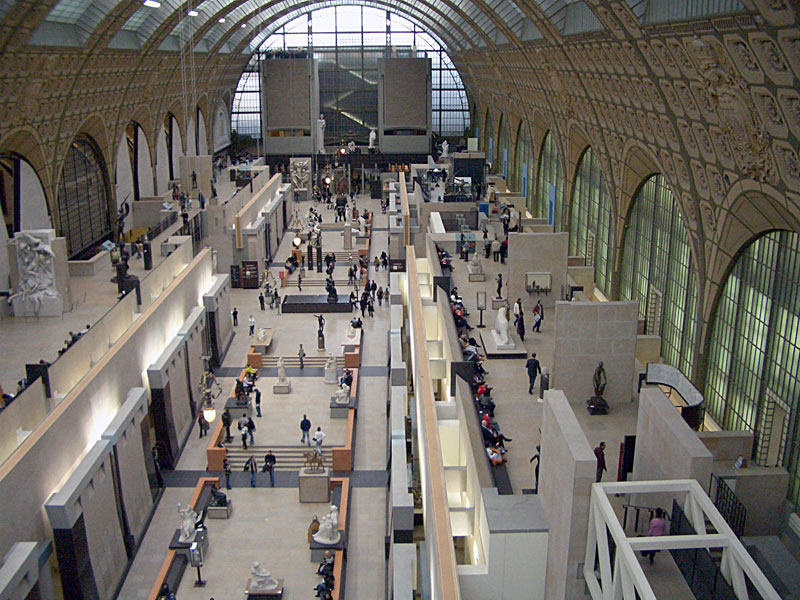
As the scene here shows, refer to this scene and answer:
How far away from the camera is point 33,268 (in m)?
24.1

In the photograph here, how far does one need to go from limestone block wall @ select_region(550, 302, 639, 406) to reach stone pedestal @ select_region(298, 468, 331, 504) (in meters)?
8.38

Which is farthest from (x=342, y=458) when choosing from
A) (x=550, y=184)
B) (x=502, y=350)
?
(x=550, y=184)

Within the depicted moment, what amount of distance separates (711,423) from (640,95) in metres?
8.84

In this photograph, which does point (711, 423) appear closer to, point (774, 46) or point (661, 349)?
point (661, 349)

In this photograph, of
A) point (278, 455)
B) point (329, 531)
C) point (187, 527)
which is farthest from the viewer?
point (278, 455)

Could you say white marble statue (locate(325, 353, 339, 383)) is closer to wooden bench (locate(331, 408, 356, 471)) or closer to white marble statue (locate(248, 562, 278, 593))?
wooden bench (locate(331, 408, 356, 471))

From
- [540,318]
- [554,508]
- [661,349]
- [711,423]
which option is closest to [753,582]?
[554,508]

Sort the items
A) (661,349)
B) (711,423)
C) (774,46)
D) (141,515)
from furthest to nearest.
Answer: (661,349)
(141,515)
(711,423)
(774,46)

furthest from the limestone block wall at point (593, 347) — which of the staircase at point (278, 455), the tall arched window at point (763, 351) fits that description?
the staircase at point (278, 455)

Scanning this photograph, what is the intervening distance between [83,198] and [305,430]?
20.6 meters

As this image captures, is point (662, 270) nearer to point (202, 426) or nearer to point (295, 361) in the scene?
point (295, 361)

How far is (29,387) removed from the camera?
17.1 m

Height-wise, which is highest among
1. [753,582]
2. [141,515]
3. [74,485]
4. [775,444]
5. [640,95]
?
[640,95]

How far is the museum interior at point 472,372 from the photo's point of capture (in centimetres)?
1189
